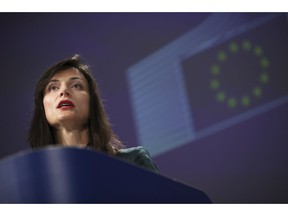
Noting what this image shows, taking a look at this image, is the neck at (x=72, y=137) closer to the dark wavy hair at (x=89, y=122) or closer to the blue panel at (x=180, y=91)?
the dark wavy hair at (x=89, y=122)

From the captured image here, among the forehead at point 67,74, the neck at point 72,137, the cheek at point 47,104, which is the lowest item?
the neck at point 72,137

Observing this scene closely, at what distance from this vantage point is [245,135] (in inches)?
77.7

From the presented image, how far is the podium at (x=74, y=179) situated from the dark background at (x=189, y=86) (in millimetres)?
1154

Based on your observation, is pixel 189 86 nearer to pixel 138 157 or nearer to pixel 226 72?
pixel 226 72

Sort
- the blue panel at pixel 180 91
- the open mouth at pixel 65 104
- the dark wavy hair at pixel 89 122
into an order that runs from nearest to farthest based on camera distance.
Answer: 1. the open mouth at pixel 65 104
2. the dark wavy hair at pixel 89 122
3. the blue panel at pixel 180 91

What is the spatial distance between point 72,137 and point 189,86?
29.7 inches

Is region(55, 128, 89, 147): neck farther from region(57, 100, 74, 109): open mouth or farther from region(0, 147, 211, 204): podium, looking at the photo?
region(0, 147, 211, 204): podium

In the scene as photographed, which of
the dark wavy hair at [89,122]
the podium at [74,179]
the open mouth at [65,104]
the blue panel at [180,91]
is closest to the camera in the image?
the podium at [74,179]

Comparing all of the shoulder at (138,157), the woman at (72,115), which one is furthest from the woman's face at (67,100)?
the shoulder at (138,157)

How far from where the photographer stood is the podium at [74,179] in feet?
2.14

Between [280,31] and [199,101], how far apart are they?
0.42 metres

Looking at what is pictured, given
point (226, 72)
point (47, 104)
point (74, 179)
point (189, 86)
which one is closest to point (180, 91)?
point (189, 86)
